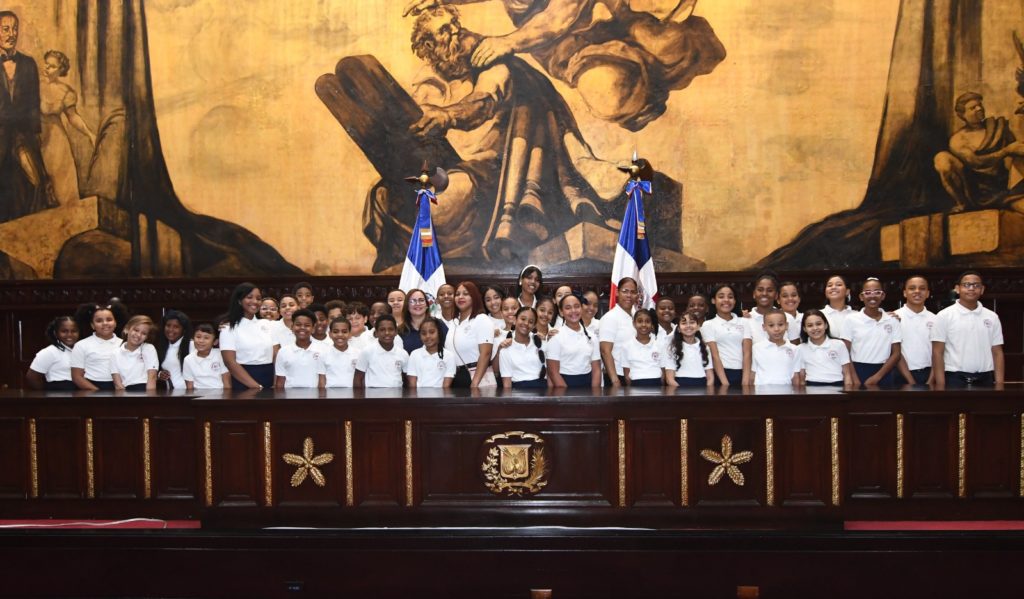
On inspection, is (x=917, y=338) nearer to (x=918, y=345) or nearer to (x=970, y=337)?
(x=918, y=345)

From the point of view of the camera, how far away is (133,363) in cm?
714

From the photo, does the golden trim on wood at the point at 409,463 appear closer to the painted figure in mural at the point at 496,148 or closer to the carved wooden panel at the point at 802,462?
the carved wooden panel at the point at 802,462

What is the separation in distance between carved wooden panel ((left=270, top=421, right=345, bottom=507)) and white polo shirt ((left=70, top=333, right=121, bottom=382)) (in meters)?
2.46

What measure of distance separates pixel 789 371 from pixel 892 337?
1.17 meters

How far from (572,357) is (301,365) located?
7.25 ft

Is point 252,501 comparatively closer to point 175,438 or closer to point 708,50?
point 175,438

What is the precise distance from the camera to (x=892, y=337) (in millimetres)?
7062

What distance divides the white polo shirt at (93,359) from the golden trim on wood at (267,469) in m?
2.38

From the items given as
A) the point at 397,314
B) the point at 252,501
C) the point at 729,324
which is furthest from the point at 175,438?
the point at 729,324

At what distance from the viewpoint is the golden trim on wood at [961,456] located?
18.8 ft

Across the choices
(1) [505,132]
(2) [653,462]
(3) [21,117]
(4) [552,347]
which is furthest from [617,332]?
(3) [21,117]

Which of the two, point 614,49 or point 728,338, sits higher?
point 614,49

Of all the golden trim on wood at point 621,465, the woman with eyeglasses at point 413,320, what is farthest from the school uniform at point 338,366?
the golden trim on wood at point 621,465

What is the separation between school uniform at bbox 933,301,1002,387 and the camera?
275 inches
